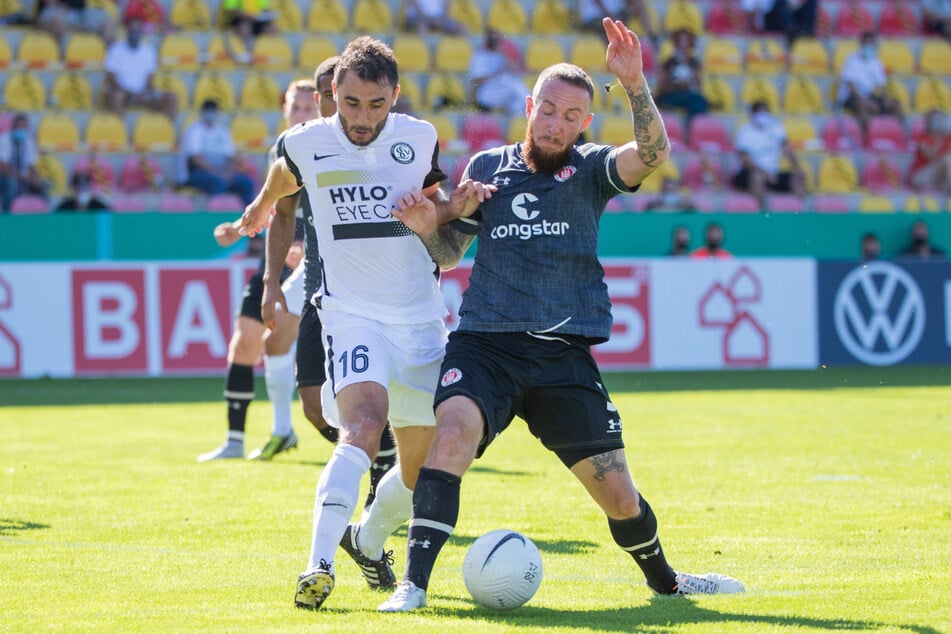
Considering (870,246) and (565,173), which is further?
(870,246)

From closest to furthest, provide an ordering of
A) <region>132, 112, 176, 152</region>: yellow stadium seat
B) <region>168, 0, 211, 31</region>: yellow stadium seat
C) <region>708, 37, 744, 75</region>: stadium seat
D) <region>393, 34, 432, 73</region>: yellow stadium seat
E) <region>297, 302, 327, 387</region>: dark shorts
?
<region>297, 302, 327, 387</region>: dark shorts → <region>132, 112, 176, 152</region>: yellow stadium seat → <region>168, 0, 211, 31</region>: yellow stadium seat → <region>393, 34, 432, 73</region>: yellow stadium seat → <region>708, 37, 744, 75</region>: stadium seat

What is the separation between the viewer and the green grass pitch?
5.39m

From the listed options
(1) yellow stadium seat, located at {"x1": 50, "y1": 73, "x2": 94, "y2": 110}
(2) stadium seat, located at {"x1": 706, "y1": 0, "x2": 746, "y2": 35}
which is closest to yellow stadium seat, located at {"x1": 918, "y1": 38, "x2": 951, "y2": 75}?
(2) stadium seat, located at {"x1": 706, "y1": 0, "x2": 746, "y2": 35}

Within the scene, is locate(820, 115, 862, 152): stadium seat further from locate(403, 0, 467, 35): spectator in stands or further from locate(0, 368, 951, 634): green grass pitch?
locate(0, 368, 951, 634): green grass pitch

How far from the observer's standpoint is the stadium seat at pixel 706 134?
2166cm

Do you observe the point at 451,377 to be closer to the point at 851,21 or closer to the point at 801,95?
the point at 801,95

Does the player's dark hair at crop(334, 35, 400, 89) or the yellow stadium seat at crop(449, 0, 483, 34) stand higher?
the yellow stadium seat at crop(449, 0, 483, 34)

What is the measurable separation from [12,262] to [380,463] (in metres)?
10.1

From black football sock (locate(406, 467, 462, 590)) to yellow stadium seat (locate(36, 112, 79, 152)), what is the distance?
49.6 feet

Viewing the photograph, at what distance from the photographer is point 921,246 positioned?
64.6ft

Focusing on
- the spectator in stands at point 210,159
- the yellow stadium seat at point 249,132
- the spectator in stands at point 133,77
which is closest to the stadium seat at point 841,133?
the yellow stadium seat at point 249,132

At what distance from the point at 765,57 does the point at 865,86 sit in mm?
1619

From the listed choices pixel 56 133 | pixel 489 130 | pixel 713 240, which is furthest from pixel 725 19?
pixel 56 133

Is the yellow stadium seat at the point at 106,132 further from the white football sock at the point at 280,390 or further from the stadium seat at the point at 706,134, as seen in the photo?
the white football sock at the point at 280,390
